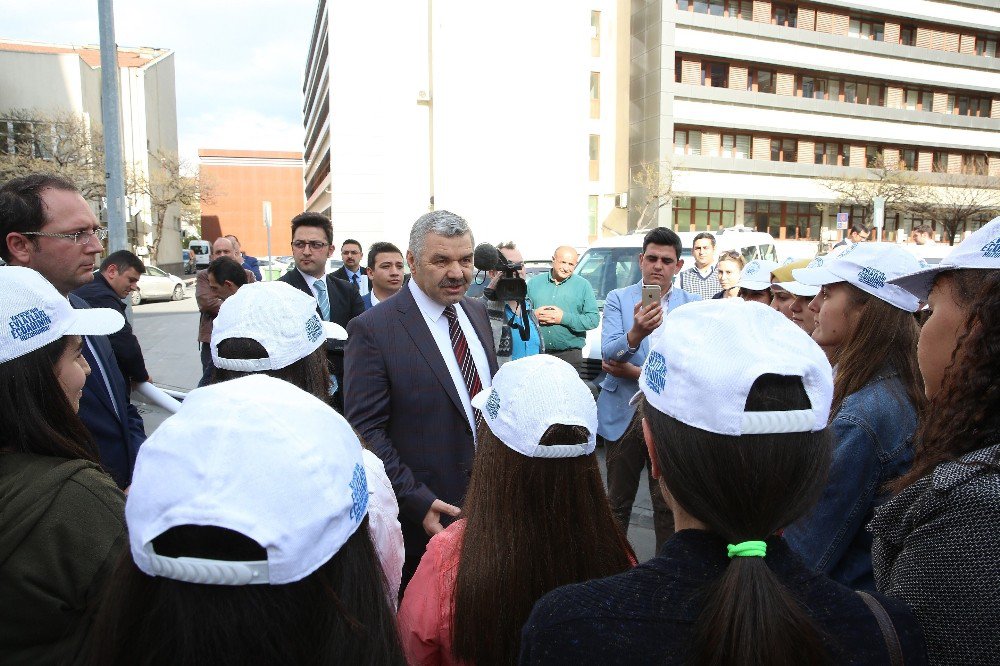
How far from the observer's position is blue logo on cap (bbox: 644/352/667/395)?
1232 mm

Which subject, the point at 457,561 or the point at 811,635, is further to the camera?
the point at 457,561

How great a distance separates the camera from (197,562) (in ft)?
3.01

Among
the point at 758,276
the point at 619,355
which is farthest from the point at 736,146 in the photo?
the point at 619,355

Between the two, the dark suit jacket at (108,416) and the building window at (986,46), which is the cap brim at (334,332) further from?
the building window at (986,46)

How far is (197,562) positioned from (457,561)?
91cm

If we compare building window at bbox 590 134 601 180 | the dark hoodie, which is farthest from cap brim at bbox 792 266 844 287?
building window at bbox 590 134 601 180

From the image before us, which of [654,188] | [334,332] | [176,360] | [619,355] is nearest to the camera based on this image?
[334,332]

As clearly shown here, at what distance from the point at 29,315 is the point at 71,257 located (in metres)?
1.64

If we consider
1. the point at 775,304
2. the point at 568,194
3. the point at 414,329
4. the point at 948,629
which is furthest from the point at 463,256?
the point at 568,194

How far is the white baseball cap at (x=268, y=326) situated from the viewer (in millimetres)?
2355

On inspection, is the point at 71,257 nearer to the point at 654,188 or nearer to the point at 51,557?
the point at 51,557

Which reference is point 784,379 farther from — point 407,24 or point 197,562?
point 407,24

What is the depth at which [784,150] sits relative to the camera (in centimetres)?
4503

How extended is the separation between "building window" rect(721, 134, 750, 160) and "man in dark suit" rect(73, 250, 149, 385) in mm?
43560
